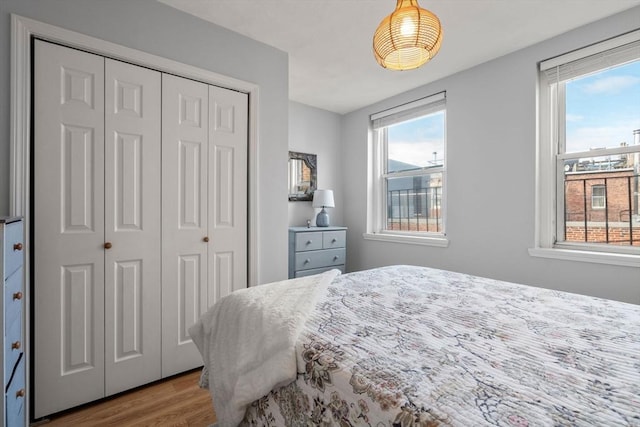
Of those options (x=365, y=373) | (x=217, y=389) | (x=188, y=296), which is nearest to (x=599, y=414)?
(x=365, y=373)

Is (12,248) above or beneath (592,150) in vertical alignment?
beneath

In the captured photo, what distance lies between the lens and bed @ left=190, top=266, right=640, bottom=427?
668 mm

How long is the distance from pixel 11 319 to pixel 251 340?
3.16 ft

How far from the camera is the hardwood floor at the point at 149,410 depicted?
66.0 inches

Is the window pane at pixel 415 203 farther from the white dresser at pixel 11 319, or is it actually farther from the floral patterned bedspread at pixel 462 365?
the white dresser at pixel 11 319

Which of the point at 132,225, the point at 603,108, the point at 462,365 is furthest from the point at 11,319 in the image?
the point at 603,108

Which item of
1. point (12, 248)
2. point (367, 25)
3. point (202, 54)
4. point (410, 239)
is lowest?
point (410, 239)

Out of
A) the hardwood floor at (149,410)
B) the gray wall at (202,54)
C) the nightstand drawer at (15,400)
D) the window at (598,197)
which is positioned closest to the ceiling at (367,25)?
the gray wall at (202,54)

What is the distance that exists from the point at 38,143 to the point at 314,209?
2.83 meters

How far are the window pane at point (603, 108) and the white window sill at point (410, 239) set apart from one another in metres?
1.31

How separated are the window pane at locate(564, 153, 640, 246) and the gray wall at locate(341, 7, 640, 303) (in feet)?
0.85

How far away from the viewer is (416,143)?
12.0ft

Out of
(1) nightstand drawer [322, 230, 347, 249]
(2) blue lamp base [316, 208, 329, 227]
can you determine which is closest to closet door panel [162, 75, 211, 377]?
(1) nightstand drawer [322, 230, 347, 249]

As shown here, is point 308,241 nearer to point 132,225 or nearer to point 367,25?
point 132,225
